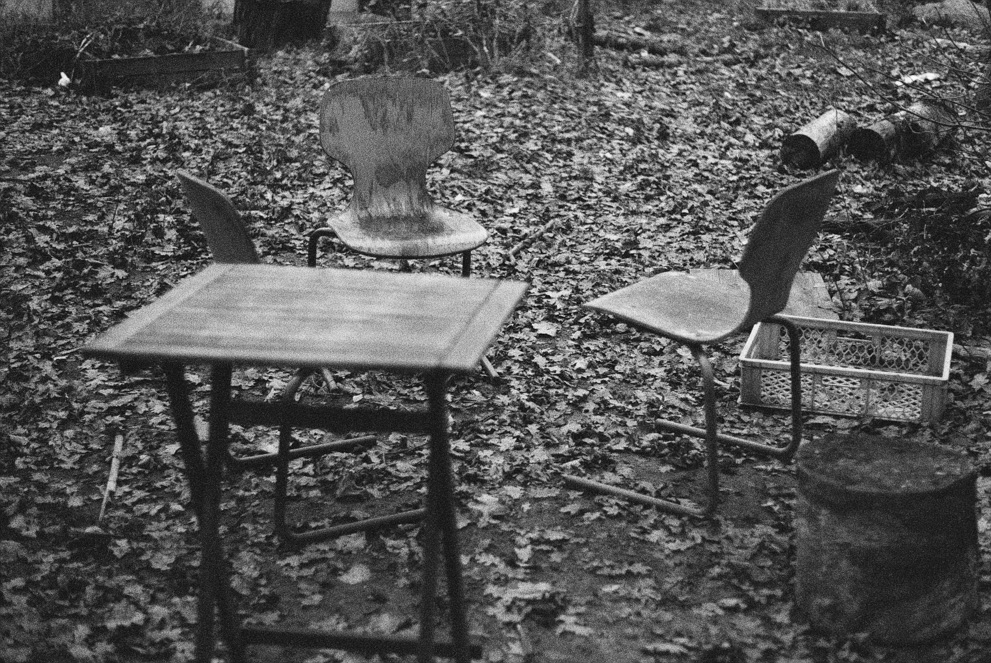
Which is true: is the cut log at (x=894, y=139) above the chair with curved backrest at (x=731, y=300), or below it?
below

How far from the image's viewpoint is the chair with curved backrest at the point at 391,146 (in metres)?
4.54

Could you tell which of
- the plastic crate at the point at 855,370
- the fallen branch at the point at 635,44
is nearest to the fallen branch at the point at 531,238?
the plastic crate at the point at 855,370

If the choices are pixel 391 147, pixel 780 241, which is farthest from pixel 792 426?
pixel 391 147

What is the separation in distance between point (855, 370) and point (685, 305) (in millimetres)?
926

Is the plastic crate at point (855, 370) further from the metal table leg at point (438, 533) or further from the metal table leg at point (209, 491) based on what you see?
the metal table leg at point (209, 491)

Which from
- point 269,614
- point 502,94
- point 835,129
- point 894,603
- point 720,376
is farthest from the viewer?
point 502,94

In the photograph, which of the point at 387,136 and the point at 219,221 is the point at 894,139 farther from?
the point at 219,221

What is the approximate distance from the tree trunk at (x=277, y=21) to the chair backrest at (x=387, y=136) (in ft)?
21.8

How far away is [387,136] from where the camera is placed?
4.65 metres

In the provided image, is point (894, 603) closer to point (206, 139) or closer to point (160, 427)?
point (160, 427)

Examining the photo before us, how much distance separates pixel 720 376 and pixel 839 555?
2023mm

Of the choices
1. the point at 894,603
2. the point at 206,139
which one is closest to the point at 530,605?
the point at 894,603

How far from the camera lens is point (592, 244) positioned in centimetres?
643

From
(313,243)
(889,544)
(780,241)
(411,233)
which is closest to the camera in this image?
(889,544)
